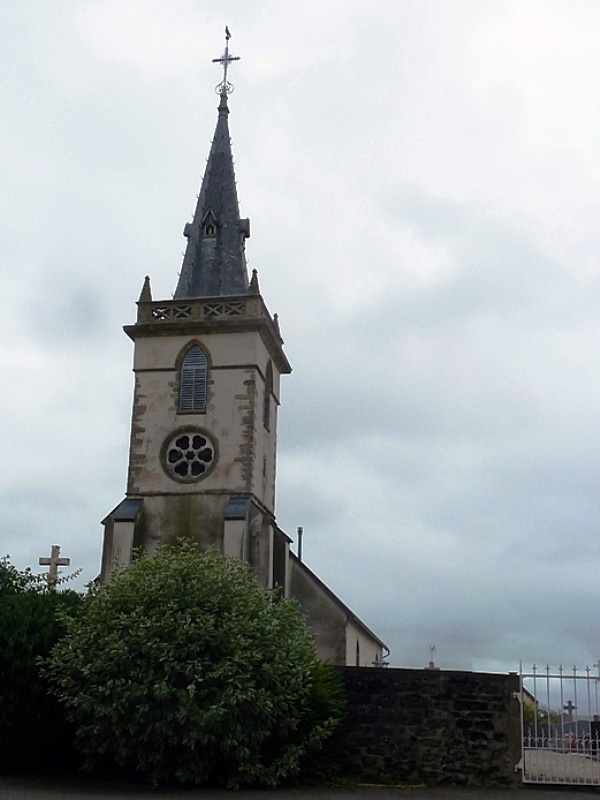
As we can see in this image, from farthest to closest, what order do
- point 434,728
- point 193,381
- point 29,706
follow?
point 193,381 < point 434,728 < point 29,706

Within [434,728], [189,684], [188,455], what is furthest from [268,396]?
[189,684]

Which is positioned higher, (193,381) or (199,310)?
(199,310)

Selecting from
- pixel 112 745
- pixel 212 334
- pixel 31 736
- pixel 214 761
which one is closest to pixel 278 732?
pixel 214 761

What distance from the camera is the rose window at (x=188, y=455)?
28422 mm

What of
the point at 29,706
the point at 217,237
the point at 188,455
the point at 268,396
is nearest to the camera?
the point at 29,706

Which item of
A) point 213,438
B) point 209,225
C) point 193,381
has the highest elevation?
point 209,225

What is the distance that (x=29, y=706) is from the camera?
15.0 meters

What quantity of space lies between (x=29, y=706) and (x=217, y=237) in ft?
67.4

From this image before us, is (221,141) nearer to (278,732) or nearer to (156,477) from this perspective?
(156,477)

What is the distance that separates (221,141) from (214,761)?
25541 mm

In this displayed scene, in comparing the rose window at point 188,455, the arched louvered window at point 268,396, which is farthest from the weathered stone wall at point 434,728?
the arched louvered window at point 268,396

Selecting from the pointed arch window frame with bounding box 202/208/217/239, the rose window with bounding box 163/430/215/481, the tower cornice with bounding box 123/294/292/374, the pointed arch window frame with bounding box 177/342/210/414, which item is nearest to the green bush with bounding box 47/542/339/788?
the rose window with bounding box 163/430/215/481

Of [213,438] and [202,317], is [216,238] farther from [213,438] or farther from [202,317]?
[213,438]

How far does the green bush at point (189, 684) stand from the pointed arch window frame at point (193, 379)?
1373 centimetres
